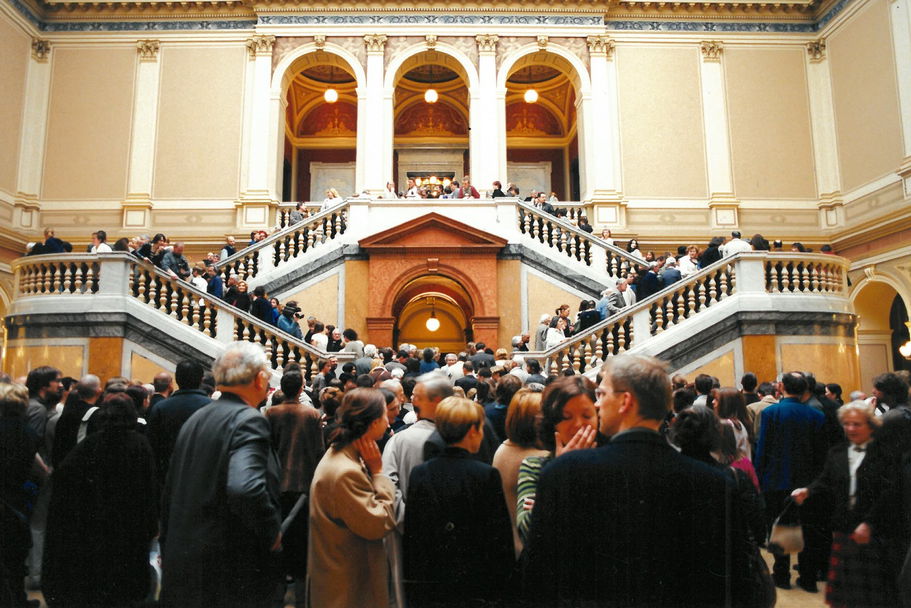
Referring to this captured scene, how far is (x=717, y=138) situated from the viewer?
20.8m

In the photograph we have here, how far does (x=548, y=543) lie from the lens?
233 cm

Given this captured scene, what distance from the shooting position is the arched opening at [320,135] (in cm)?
2466

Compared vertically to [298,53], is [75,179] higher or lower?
lower

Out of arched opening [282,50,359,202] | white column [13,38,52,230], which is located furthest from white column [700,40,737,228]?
white column [13,38,52,230]

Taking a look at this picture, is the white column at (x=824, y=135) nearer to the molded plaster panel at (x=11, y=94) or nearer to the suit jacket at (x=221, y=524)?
the suit jacket at (x=221, y=524)

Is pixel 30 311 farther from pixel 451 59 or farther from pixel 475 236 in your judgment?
pixel 451 59

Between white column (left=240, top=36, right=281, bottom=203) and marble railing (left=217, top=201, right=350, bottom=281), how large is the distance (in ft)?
16.5

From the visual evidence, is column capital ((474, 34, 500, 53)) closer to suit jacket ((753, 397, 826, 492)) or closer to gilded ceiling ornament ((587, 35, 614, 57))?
gilded ceiling ornament ((587, 35, 614, 57))

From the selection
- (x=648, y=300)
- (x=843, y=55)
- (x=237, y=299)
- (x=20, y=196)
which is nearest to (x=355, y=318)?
(x=237, y=299)

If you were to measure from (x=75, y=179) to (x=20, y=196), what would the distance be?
1479mm

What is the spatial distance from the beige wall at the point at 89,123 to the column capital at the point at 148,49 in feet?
0.71

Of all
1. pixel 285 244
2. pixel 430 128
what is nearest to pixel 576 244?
pixel 285 244

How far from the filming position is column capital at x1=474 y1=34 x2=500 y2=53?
68.1 feet

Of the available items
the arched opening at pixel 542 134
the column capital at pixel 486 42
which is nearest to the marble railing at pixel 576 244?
the column capital at pixel 486 42
